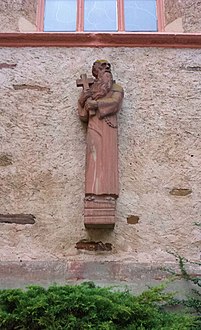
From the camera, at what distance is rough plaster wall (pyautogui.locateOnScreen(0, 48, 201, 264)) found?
12.3 ft

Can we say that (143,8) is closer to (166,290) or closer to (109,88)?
(109,88)

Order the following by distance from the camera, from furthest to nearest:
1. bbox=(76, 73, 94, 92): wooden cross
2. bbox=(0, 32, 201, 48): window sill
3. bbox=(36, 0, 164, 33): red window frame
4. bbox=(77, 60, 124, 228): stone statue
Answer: bbox=(36, 0, 164, 33): red window frame
bbox=(0, 32, 201, 48): window sill
bbox=(76, 73, 94, 92): wooden cross
bbox=(77, 60, 124, 228): stone statue

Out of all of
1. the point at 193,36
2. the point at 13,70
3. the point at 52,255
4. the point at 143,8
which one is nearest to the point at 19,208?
the point at 52,255

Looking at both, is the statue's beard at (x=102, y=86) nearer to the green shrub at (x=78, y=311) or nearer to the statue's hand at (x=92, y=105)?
the statue's hand at (x=92, y=105)

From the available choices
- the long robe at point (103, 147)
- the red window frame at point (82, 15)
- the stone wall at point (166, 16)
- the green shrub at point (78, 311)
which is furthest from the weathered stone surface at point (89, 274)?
the red window frame at point (82, 15)

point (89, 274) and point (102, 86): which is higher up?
point (102, 86)

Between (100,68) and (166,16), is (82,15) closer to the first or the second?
(166,16)

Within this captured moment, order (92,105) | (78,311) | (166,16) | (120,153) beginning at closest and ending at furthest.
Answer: (78,311) < (92,105) < (120,153) < (166,16)

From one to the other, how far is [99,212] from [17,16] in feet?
7.20

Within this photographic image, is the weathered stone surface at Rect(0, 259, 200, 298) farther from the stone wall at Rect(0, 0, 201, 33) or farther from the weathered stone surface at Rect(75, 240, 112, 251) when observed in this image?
the stone wall at Rect(0, 0, 201, 33)

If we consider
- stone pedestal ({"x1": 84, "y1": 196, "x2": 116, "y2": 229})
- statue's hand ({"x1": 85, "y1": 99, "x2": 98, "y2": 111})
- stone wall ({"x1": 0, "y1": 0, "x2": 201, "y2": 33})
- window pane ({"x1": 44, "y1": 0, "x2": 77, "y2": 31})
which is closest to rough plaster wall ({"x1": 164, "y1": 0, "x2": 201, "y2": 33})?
stone wall ({"x1": 0, "y1": 0, "x2": 201, "y2": 33})

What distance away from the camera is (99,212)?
3.65m

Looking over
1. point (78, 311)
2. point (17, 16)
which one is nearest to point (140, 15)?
point (17, 16)

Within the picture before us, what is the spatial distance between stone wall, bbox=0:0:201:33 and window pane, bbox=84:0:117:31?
0.47m
